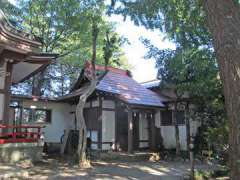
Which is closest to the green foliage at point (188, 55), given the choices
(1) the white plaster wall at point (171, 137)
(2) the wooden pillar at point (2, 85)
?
(1) the white plaster wall at point (171, 137)

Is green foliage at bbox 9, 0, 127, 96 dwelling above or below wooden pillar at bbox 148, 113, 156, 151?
above

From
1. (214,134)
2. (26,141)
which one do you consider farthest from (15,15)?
(214,134)

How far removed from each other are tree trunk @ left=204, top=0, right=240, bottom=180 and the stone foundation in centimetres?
787

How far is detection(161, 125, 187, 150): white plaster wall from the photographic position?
15.6 meters

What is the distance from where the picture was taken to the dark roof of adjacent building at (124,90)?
1420 centimetres

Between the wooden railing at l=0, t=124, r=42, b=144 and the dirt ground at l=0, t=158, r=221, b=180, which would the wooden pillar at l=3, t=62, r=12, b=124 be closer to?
the wooden railing at l=0, t=124, r=42, b=144

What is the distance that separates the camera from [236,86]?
3.85 m

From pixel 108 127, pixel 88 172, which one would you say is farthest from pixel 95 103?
pixel 88 172

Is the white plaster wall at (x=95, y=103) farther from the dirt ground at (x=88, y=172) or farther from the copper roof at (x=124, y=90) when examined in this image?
the dirt ground at (x=88, y=172)

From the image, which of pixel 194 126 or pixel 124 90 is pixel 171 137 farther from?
pixel 124 90

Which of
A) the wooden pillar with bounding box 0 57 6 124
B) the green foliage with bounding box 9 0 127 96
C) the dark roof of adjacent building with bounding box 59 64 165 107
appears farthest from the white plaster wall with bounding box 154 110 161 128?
the wooden pillar with bounding box 0 57 6 124

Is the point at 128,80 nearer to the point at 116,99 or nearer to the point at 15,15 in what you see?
the point at 116,99

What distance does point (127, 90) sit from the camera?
51.1 ft

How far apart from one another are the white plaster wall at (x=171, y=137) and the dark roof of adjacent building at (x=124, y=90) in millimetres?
1698
